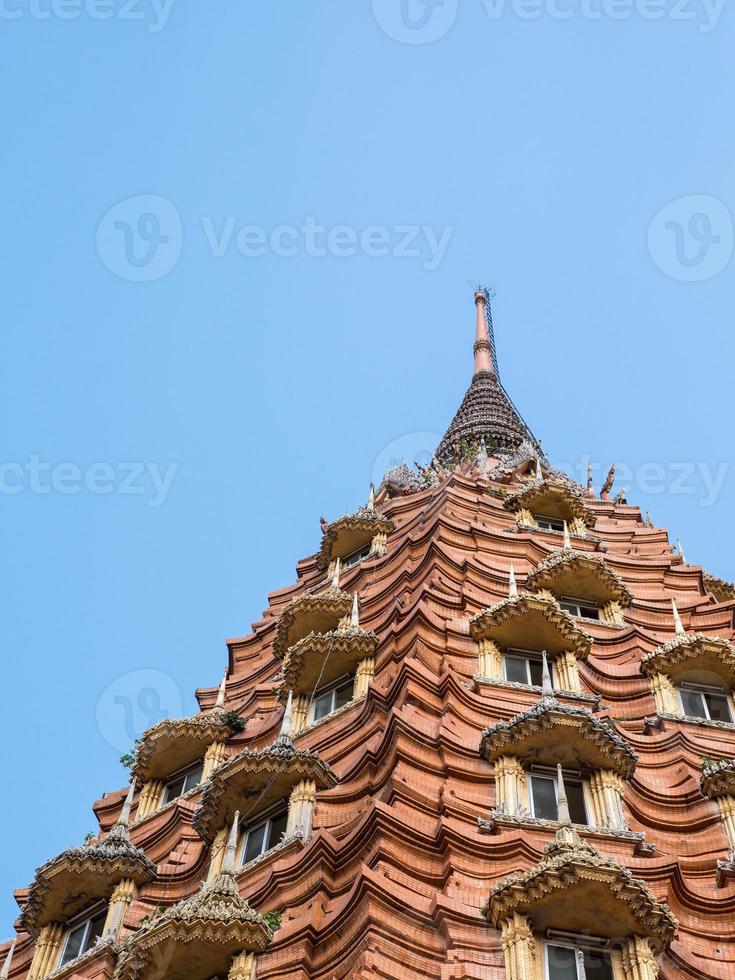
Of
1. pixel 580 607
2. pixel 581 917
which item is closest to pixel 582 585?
pixel 580 607

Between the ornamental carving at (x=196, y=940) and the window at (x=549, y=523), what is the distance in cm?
2218

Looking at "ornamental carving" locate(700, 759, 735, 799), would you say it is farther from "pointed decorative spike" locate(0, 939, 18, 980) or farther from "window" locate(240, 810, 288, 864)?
"pointed decorative spike" locate(0, 939, 18, 980)

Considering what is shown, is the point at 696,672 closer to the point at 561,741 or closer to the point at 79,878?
the point at 561,741

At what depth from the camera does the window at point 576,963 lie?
77.5ft

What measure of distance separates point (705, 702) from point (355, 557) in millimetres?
14533

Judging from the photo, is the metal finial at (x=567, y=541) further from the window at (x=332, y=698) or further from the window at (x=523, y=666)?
the window at (x=332, y=698)

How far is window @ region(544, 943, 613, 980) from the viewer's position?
930 inches

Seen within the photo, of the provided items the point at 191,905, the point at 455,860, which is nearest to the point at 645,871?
the point at 455,860

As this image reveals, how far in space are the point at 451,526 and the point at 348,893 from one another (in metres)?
17.8

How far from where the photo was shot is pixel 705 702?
35156 millimetres


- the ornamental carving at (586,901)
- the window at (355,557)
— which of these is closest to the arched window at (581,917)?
the ornamental carving at (586,901)

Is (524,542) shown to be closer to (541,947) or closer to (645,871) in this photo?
(645,871)

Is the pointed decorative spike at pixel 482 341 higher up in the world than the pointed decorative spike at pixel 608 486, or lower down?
higher up

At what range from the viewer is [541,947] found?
79.4ft
